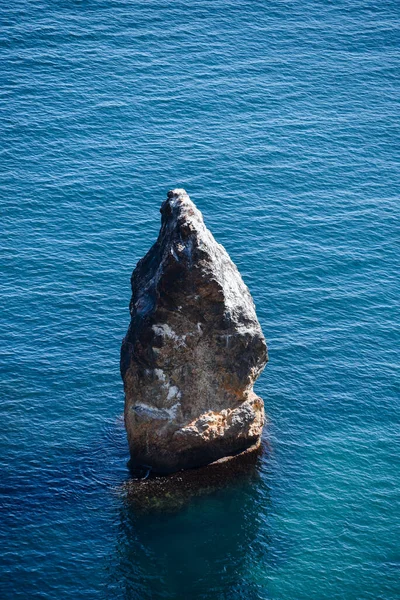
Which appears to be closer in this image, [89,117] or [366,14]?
[89,117]

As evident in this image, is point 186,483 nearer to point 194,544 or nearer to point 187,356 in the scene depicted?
point 194,544

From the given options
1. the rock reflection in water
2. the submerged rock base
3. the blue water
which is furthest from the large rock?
the blue water

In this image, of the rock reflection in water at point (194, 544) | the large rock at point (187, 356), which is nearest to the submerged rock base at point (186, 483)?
the rock reflection in water at point (194, 544)

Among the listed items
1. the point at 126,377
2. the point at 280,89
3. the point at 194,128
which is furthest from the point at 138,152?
the point at 126,377

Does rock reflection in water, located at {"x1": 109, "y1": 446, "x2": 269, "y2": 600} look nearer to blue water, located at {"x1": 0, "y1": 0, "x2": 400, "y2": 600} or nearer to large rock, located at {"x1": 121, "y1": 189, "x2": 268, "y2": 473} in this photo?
blue water, located at {"x1": 0, "y1": 0, "x2": 400, "y2": 600}

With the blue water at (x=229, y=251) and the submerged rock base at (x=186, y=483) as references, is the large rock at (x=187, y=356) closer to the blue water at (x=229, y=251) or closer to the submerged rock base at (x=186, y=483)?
the submerged rock base at (x=186, y=483)

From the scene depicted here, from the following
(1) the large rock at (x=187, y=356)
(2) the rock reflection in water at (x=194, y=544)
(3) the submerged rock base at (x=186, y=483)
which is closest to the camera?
(2) the rock reflection in water at (x=194, y=544)

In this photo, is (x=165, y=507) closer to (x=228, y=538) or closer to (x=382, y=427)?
(x=228, y=538)
